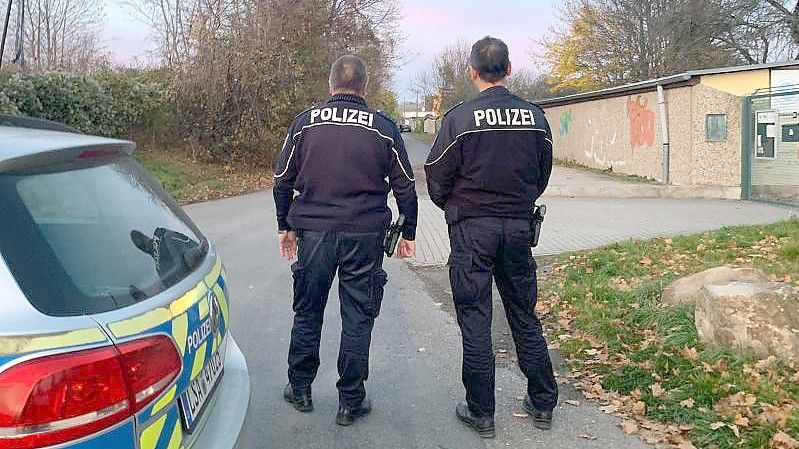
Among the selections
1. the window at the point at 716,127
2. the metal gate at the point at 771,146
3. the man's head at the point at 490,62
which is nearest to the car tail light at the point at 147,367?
the man's head at the point at 490,62

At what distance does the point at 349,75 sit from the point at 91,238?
211 centimetres

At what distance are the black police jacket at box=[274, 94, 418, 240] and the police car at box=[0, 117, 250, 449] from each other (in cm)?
115

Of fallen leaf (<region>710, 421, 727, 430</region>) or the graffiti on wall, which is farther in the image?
the graffiti on wall

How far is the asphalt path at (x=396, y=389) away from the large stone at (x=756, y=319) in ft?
3.38

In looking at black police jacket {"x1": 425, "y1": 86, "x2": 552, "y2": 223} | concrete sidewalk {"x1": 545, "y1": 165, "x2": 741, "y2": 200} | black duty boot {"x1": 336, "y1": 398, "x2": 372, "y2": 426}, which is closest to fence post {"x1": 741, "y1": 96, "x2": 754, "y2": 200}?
concrete sidewalk {"x1": 545, "y1": 165, "x2": 741, "y2": 200}

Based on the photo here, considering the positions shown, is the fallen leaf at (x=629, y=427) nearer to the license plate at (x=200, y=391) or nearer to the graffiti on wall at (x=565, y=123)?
the license plate at (x=200, y=391)

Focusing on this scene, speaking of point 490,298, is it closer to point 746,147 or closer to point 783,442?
point 783,442

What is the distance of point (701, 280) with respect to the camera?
585 centimetres

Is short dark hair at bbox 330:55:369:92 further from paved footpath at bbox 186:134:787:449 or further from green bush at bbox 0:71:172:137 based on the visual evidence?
green bush at bbox 0:71:172:137

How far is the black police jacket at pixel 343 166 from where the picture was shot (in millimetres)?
3979

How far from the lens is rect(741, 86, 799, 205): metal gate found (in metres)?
13.3

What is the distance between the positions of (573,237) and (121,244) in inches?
344

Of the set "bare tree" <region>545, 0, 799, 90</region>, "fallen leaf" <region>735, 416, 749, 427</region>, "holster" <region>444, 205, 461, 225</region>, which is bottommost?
"fallen leaf" <region>735, 416, 749, 427</region>

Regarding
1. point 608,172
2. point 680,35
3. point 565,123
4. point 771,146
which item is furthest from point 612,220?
point 680,35
